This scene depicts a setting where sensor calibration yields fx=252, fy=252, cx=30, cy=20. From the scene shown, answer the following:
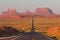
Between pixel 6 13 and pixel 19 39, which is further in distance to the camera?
pixel 6 13

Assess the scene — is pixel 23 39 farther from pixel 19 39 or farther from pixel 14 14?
pixel 14 14

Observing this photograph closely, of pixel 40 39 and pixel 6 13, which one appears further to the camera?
pixel 6 13

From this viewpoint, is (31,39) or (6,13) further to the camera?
(6,13)

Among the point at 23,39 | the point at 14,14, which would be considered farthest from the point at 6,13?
the point at 23,39

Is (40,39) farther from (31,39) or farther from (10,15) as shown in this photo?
(10,15)

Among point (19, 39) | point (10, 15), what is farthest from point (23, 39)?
point (10, 15)

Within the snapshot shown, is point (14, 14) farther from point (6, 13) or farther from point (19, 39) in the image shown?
→ point (19, 39)
